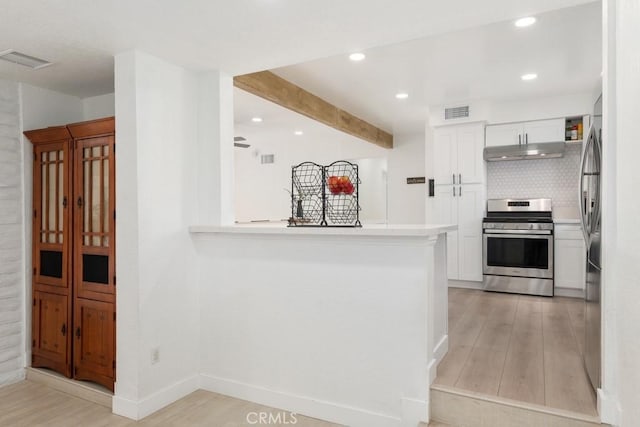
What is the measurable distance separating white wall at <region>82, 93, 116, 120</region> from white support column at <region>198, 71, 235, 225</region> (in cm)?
103

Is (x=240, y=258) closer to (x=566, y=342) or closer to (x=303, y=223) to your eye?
(x=303, y=223)

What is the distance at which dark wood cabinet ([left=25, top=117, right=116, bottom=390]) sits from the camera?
9.55ft

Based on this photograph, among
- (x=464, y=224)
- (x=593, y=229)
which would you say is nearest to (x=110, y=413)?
(x=593, y=229)

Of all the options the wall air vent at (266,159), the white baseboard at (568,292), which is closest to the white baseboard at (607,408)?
the white baseboard at (568,292)

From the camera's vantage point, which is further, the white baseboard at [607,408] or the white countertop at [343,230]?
the white countertop at [343,230]

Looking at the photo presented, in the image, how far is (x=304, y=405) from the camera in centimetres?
268

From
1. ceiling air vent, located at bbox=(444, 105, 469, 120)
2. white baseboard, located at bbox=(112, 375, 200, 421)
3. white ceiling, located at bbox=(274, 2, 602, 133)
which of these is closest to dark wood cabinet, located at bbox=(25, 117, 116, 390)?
white baseboard, located at bbox=(112, 375, 200, 421)

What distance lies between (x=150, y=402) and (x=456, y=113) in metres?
4.76

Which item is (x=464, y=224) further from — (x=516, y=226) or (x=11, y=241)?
(x=11, y=241)

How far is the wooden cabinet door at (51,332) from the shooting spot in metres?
3.16

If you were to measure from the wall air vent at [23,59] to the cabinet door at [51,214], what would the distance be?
1.84 ft

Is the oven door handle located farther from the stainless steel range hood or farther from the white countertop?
the white countertop

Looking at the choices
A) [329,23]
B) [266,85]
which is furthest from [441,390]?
[266,85]

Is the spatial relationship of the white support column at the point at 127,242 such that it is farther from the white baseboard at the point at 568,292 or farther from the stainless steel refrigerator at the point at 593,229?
the white baseboard at the point at 568,292
